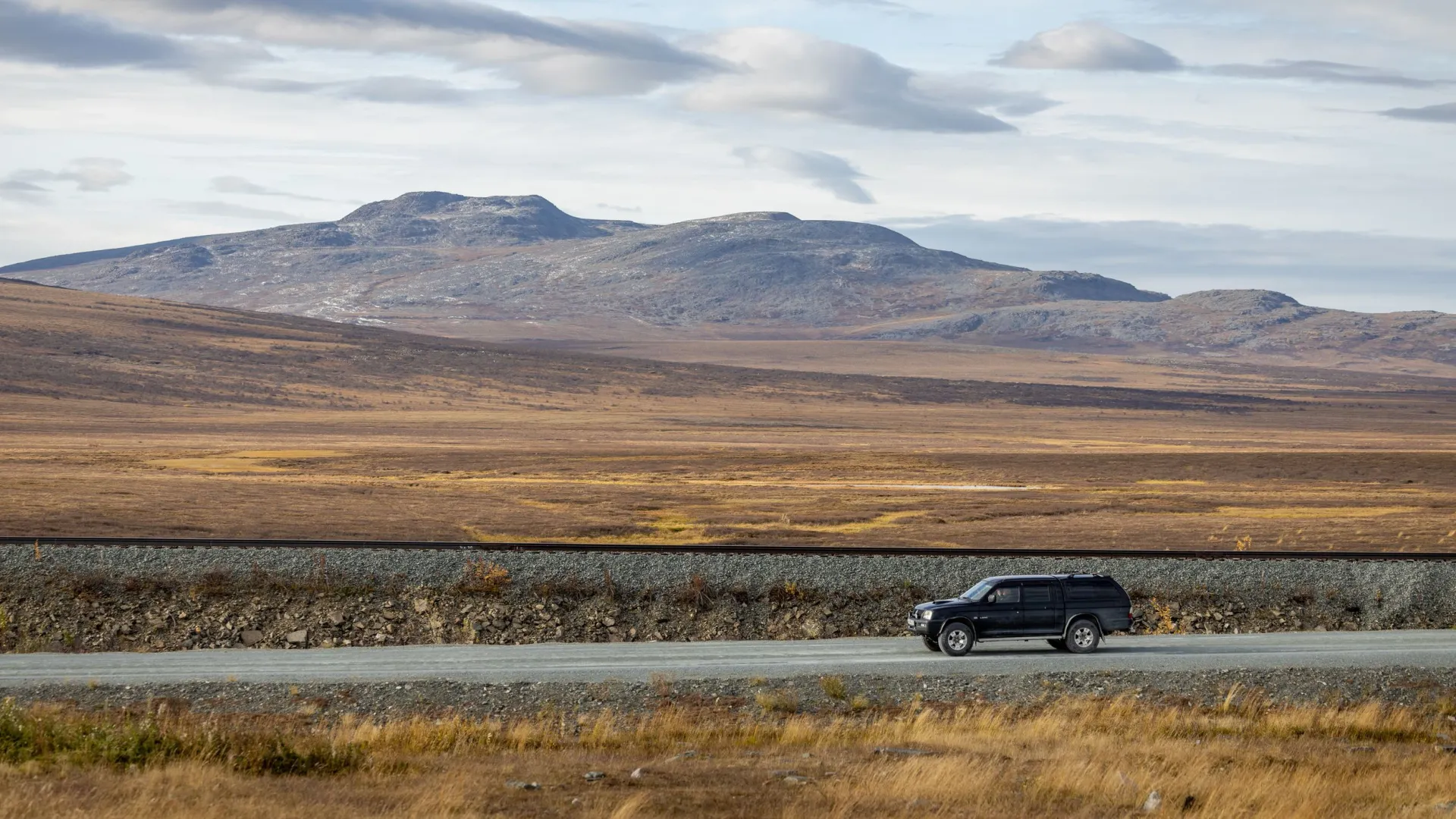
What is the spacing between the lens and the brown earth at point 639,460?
46031 mm

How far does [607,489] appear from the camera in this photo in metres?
60.3

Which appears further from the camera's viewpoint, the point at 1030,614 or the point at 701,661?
the point at 1030,614

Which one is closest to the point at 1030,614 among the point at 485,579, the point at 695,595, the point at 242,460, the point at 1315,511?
the point at 695,595

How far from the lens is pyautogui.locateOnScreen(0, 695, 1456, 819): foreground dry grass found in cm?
1345

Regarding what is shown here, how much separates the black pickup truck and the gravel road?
40 cm

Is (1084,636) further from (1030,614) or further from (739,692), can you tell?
(739,692)

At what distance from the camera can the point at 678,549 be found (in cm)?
3472

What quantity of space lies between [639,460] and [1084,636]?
56429 mm

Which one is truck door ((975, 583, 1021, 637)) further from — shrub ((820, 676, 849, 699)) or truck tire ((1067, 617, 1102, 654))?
shrub ((820, 676, 849, 699))

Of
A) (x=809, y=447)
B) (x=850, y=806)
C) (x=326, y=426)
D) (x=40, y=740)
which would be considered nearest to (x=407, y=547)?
(x=40, y=740)

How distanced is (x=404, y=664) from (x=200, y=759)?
967cm

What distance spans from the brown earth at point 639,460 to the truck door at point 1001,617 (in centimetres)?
1704

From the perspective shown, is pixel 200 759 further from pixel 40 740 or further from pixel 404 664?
pixel 404 664

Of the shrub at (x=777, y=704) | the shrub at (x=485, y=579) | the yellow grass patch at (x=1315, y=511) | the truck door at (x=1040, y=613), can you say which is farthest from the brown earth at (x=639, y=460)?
the shrub at (x=777, y=704)
